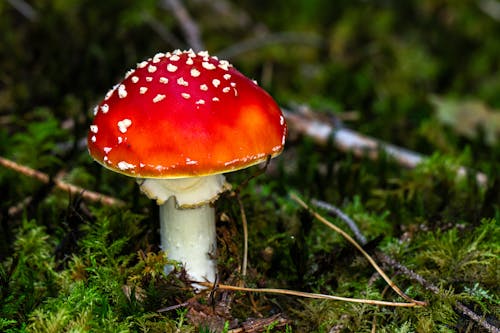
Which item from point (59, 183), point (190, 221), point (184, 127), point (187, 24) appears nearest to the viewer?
point (184, 127)

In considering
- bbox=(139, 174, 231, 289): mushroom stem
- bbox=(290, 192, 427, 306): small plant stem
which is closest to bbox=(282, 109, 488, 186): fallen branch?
bbox=(290, 192, 427, 306): small plant stem

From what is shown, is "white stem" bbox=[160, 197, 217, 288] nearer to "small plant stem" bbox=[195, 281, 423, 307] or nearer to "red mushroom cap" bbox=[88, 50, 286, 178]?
"small plant stem" bbox=[195, 281, 423, 307]

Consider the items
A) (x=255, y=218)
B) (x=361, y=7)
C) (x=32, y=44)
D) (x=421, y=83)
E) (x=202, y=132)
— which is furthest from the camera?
(x=361, y=7)

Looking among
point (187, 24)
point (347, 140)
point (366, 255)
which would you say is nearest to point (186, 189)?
point (366, 255)

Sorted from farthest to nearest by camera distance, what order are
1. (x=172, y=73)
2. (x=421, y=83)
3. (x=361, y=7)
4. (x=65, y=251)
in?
(x=361, y=7)
(x=421, y=83)
(x=65, y=251)
(x=172, y=73)

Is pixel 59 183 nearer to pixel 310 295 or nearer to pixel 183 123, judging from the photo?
pixel 183 123

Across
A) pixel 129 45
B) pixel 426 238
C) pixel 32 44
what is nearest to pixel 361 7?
pixel 129 45

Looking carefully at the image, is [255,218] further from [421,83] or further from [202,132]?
[421,83]

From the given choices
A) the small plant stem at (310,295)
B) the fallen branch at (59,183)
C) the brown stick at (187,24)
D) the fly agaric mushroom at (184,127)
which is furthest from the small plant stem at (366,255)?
the brown stick at (187,24)
